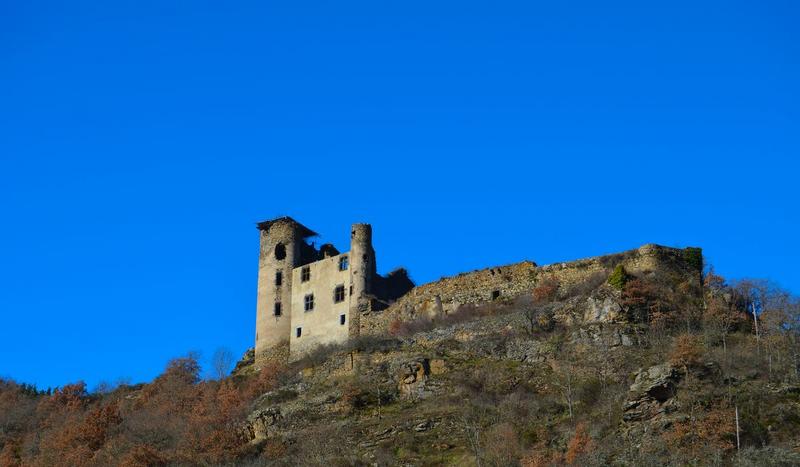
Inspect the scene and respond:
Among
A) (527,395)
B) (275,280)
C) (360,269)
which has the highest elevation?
(275,280)

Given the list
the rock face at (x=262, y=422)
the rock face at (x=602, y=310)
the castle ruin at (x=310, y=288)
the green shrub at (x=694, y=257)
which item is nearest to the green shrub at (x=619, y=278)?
the rock face at (x=602, y=310)

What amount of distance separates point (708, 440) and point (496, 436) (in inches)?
383

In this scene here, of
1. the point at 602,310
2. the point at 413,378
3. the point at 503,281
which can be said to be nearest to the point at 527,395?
the point at 413,378

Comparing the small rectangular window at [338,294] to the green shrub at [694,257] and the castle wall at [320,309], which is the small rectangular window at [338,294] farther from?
the green shrub at [694,257]

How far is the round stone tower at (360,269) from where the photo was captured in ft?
262

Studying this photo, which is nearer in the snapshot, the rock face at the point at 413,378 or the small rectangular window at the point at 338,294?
the rock face at the point at 413,378

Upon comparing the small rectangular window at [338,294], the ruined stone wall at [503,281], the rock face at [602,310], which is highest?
the small rectangular window at [338,294]

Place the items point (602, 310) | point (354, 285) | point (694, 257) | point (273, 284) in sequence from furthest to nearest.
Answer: point (273, 284), point (354, 285), point (694, 257), point (602, 310)

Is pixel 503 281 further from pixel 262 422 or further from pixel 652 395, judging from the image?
pixel 652 395

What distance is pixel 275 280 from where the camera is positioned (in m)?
85.6

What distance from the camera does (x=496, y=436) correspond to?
56.8 metres

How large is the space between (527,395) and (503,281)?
14861 millimetres

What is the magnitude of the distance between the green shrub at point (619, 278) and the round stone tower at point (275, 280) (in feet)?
80.7

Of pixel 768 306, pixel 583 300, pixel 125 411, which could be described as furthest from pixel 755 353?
pixel 125 411
